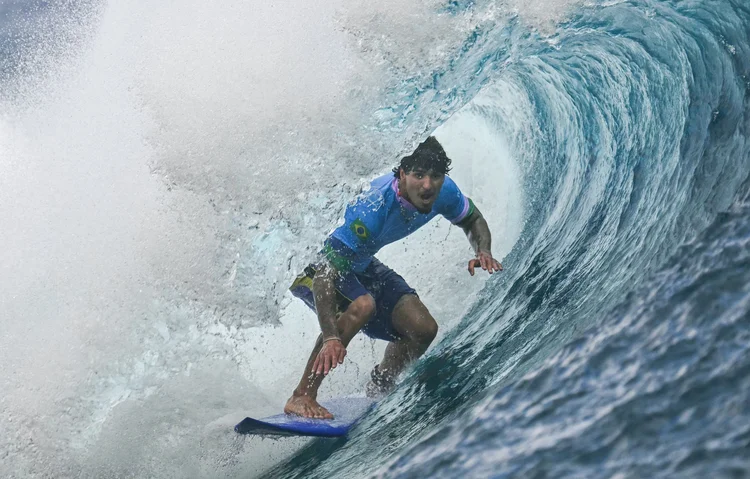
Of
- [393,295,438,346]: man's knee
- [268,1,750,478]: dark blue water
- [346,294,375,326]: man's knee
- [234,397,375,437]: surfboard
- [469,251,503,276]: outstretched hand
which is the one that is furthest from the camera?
[393,295,438,346]: man's knee

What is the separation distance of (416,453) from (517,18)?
226cm

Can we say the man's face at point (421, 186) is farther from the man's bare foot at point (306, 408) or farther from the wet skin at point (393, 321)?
the man's bare foot at point (306, 408)

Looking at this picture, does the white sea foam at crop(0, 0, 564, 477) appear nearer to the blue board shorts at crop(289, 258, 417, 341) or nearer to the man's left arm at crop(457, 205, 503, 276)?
the blue board shorts at crop(289, 258, 417, 341)

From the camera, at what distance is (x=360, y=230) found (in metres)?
3.44

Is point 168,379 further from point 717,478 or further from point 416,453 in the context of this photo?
point 717,478

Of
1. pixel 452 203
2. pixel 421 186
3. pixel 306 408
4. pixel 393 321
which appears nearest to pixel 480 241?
pixel 452 203

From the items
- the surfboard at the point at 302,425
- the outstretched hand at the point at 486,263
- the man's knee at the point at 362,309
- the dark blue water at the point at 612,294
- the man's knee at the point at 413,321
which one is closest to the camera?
the dark blue water at the point at 612,294

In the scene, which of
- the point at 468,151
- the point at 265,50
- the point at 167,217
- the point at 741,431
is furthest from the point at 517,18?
the point at 468,151

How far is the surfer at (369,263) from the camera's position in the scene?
11.2 feet

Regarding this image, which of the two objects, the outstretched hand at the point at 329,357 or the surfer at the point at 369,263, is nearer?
the outstretched hand at the point at 329,357

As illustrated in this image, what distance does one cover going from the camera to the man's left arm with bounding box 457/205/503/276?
134 inches

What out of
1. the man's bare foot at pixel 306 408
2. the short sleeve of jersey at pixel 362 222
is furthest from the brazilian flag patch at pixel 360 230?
the man's bare foot at pixel 306 408

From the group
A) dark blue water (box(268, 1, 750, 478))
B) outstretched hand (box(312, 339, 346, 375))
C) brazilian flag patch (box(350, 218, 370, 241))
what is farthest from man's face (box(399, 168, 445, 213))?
outstretched hand (box(312, 339, 346, 375))

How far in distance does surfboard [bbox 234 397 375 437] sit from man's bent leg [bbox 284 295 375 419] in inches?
2.2
